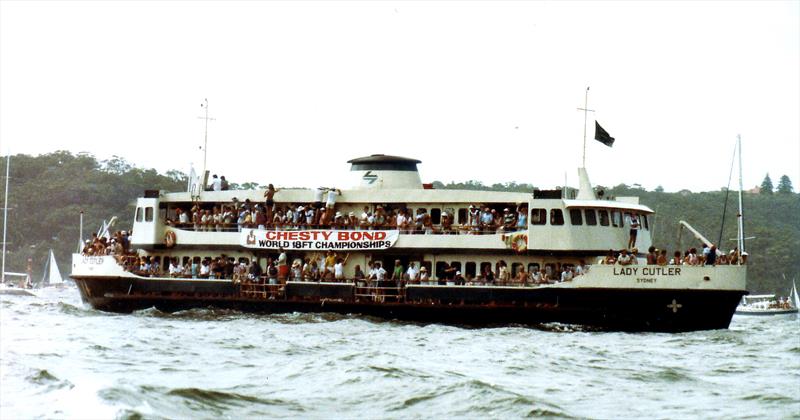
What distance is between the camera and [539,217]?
101ft

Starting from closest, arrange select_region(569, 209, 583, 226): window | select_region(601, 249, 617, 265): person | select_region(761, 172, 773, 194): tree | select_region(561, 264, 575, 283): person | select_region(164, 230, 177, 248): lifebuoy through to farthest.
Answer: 1. select_region(601, 249, 617, 265): person
2. select_region(561, 264, 575, 283): person
3. select_region(569, 209, 583, 226): window
4. select_region(164, 230, 177, 248): lifebuoy
5. select_region(761, 172, 773, 194): tree

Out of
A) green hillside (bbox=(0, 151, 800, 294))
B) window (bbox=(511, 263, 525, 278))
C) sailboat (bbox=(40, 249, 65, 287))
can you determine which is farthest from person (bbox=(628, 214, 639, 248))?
sailboat (bbox=(40, 249, 65, 287))

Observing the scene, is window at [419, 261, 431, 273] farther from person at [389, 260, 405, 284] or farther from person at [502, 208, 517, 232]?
person at [502, 208, 517, 232]

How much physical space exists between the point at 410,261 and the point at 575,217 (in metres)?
5.01

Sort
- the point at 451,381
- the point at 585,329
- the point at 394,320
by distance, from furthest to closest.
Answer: the point at 394,320
the point at 585,329
the point at 451,381

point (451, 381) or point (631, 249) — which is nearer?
point (451, 381)

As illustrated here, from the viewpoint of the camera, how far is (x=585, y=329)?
1139 inches

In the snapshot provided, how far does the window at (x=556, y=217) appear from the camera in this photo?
3061 centimetres

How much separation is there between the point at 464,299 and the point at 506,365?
10.0 meters

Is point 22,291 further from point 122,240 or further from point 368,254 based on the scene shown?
point 368,254

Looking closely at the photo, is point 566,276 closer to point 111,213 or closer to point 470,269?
point 470,269

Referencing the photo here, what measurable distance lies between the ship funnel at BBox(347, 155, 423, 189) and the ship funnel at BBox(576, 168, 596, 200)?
208 inches

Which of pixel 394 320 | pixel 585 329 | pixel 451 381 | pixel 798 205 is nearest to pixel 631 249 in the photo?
pixel 585 329

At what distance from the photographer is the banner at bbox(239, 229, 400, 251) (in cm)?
3231
